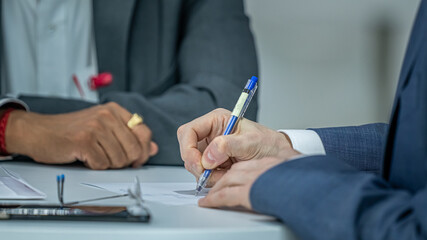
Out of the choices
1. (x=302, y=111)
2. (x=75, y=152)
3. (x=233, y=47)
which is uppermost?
(x=233, y=47)

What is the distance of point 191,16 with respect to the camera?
1.66m

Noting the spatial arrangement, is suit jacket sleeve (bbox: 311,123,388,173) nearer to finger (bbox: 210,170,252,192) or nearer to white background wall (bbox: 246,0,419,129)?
finger (bbox: 210,170,252,192)

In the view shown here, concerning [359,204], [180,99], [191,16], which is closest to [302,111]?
[191,16]

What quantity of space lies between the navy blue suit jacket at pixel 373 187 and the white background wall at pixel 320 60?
8.44ft

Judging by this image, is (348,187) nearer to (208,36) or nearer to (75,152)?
(75,152)

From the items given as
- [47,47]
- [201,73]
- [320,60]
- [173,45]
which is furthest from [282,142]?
[320,60]

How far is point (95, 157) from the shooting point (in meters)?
1.06

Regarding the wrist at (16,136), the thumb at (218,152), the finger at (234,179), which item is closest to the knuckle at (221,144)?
the thumb at (218,152)

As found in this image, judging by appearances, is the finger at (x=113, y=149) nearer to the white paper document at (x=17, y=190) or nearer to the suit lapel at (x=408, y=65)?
the white paper document at (x=17, y=190)

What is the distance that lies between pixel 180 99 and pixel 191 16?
0.43 metres

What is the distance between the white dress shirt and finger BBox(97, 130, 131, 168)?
0.55 meters

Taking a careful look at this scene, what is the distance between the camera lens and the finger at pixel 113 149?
108cm

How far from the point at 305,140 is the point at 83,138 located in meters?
0.47

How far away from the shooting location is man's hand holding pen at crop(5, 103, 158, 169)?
108 cm
